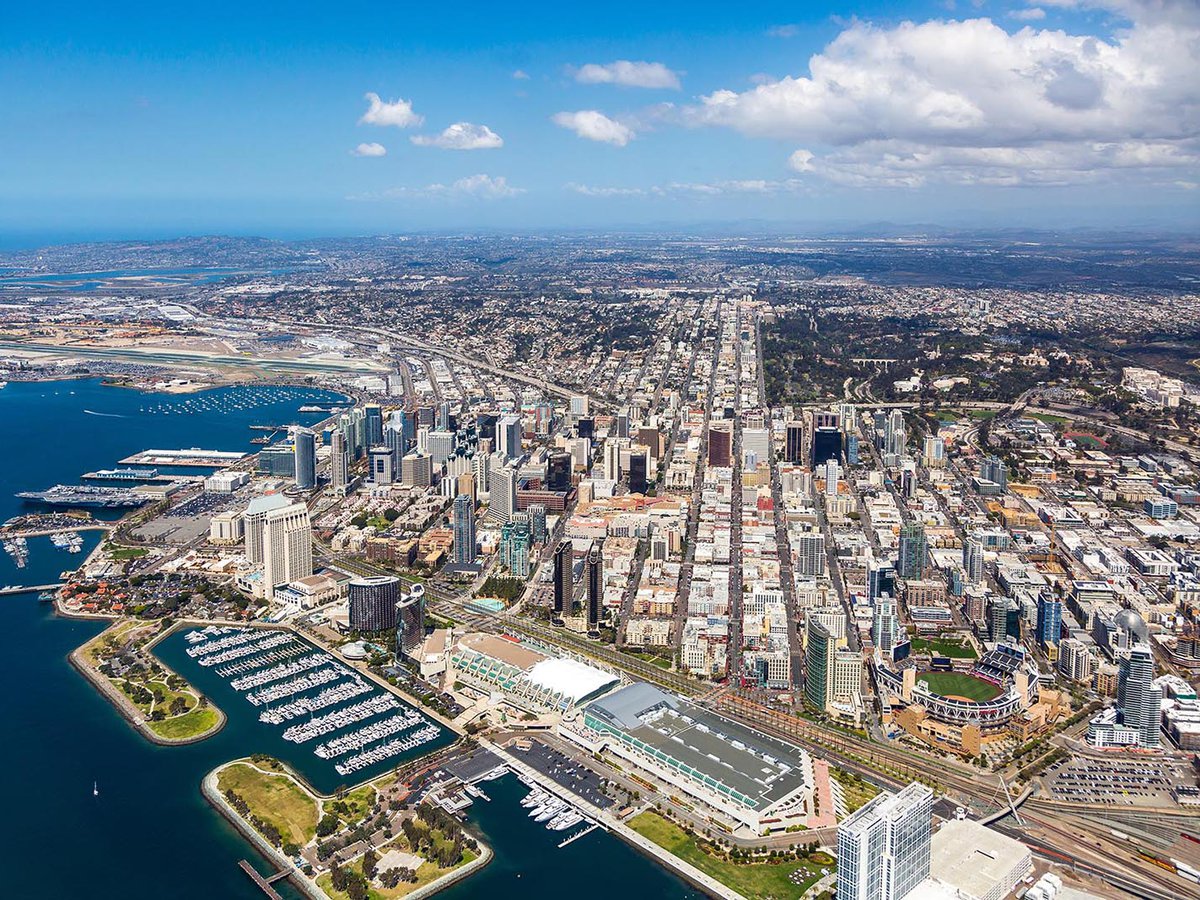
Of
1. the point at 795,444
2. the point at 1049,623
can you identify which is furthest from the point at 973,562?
the point at 795,444

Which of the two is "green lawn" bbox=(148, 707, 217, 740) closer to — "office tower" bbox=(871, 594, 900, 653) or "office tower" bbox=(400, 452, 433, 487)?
"office tower" bbox=(871, 594, 900, 653)

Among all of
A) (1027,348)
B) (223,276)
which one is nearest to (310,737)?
(1027,348)

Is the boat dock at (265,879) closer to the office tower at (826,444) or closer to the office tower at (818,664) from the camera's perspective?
the office tower at (818,664)

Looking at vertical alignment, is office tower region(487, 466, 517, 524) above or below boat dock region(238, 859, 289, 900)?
above

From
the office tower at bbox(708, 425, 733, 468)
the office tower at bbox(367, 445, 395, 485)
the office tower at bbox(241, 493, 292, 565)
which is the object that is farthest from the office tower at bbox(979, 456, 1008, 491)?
the office tower at bbox(241, 493, 292, 565)

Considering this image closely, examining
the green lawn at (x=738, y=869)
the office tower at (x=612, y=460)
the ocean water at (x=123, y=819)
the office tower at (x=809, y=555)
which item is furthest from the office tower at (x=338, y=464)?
the green lawn at (x=738, y=869)

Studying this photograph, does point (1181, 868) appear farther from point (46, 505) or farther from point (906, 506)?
point (46, 505)
